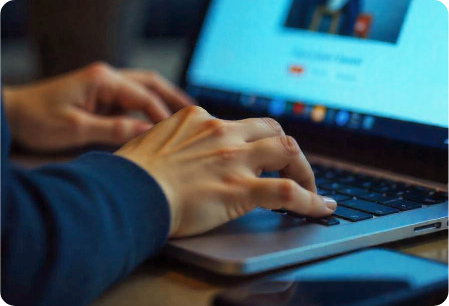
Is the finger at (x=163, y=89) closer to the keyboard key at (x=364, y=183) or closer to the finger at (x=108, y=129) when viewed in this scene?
the finger at (x=108, y=129)

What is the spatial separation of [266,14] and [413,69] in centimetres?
25

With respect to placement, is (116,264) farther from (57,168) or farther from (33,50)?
(33,50)

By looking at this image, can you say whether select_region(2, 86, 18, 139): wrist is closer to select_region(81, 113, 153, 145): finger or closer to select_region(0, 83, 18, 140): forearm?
select_region(0, 83, 18, 140): forearm

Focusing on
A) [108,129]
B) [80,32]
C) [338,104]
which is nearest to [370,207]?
[338,104]

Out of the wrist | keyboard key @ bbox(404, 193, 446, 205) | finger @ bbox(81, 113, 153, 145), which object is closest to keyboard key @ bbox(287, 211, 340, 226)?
keyboard key @ bbox(404, 193, 446, 205)

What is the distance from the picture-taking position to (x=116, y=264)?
48 centimetres

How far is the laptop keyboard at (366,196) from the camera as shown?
591 millimetres

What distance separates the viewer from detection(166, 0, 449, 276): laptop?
541 mm

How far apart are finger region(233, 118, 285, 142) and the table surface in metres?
0.13

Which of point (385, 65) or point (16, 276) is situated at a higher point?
point (385, 65)

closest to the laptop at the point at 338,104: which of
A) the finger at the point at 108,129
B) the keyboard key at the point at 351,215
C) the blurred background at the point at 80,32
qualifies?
the keyboard key at the point at 351,215

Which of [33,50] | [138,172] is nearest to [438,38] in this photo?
[138,172]

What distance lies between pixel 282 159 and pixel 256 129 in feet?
0.12

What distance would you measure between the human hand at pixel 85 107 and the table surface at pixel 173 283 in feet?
1.43
